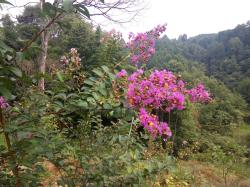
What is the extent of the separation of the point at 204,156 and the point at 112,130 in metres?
5.65

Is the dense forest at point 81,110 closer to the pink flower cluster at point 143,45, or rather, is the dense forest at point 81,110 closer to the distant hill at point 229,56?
the pink flower cluster at point 143,45

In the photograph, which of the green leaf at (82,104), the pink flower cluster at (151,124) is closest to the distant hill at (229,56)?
the pink flower cluster at (151,124)

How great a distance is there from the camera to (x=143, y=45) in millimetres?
1908

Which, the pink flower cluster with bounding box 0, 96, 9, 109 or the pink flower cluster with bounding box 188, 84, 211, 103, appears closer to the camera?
the pink flower cluster with bounding box 0, 96, 9, 109

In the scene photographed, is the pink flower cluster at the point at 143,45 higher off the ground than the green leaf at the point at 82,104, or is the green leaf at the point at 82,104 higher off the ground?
the pink flower cluster at the point at 143,45

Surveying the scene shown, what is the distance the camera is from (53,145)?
117cm

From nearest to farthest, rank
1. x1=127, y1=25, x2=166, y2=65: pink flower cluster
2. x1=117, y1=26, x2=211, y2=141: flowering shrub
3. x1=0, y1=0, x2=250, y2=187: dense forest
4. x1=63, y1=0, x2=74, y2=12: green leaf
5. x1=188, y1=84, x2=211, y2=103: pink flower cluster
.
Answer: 1. x1=63, y1=0, x2=74, y2=12: green leaf
2. x1=0, y1=0, x2=250, y2=187: dense forest
3. x1=117, y1=26, x2=211, y2=141: flowering shrub
4. x1=127, y1=25, x2=166, y2=65: pink flower cluster
5. x1=188, y1=84, x2=211, y2=103: pink flower cluster

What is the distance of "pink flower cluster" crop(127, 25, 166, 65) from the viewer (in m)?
1.89

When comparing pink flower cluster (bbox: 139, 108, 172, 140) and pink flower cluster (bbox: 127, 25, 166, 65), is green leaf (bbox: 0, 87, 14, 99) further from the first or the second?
pink flower cluster (bbox: 127, 25, 166, 65)

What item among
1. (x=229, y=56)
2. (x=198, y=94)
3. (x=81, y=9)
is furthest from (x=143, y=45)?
(x=229, y=56)

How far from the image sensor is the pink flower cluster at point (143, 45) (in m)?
1.89

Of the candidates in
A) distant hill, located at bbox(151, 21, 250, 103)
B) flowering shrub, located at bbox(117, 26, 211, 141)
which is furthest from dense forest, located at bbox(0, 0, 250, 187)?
distant hill, located at bbox(151, 21, 250, 103)

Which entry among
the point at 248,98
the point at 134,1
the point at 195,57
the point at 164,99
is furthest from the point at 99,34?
the point at 195,57

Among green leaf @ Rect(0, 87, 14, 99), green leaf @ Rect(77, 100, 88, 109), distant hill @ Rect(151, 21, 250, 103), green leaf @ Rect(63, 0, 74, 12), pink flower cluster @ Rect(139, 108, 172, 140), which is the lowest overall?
pink flower cluster @ Rect(139, 108, 172, 140)
